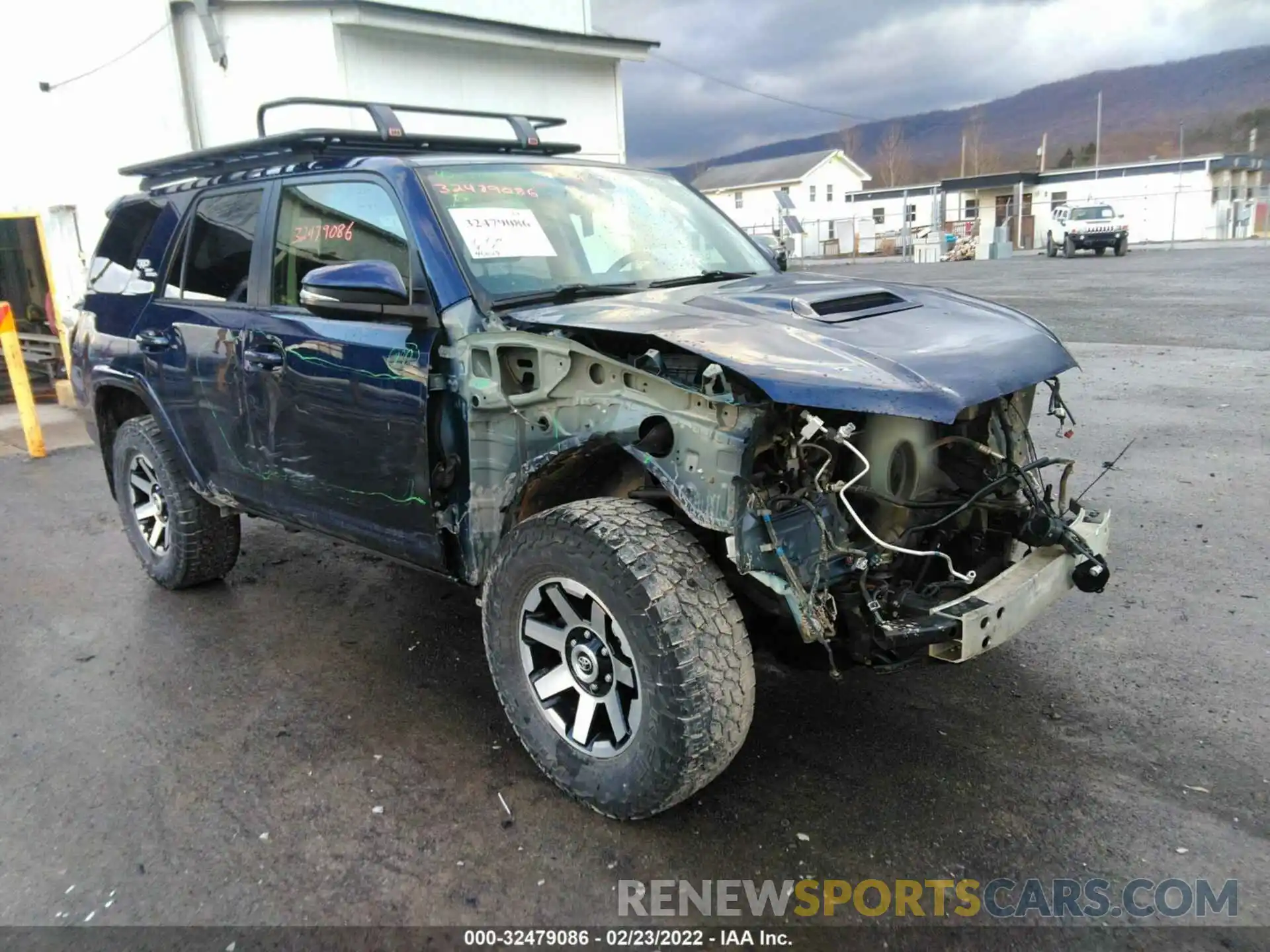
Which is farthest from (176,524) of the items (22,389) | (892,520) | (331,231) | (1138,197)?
(1138,197)

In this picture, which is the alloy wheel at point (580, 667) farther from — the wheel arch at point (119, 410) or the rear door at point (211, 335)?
the wheel arch at point (119, 410)

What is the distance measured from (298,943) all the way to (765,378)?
1.89 m

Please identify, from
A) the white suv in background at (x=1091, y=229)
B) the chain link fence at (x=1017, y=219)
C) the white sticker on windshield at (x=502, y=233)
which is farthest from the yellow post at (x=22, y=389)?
the chain link fence at (x=1017, y=219)

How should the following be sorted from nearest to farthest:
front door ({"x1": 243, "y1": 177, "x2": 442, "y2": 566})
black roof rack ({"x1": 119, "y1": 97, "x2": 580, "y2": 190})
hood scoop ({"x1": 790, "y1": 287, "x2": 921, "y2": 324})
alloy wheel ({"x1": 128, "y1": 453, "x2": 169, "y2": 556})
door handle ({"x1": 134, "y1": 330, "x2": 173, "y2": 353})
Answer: hood scoop ({"x1": 790, "y1": 287, "x2": 921, "y2": 324}) → front door ({"x1": 243, "y1": 177, "x2": 442, "y2": 566}) → black roof rack ({"x1": 119, "y1": 97, "x2": 580, "y2": 190}) → door handle ({"x1": 134, "y1": 330, "x2": 173, "y2": 353}) → alloy wheel ({"x1": 128, "y1": 453, "x2": 169, "y2": 556})

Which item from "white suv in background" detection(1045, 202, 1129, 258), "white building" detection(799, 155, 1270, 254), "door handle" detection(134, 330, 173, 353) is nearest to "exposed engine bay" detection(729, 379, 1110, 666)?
"door handle" detection(134, 330, 173, 353)

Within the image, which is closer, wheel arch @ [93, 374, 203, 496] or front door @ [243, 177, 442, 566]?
front door @ [243, 177, 442, 566]

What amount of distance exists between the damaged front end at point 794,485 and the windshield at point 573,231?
0.40 m

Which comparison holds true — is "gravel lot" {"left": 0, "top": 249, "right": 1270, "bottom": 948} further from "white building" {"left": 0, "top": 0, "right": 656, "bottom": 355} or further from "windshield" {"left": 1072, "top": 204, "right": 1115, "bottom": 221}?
"windshield" {"left": 1072, "top": 204, "right": 1115, "bottom": 221}

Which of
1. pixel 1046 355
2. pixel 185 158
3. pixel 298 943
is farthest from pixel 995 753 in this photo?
pixel 185 158

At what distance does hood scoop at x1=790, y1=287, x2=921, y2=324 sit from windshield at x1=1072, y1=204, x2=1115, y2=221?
106ft

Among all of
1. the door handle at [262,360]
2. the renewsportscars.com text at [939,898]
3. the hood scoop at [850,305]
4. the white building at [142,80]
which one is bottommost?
the renewsportscars.com text at [939,898]

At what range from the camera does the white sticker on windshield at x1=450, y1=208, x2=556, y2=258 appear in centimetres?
329

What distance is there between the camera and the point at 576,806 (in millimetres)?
2906

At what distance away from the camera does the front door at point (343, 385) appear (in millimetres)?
3266
